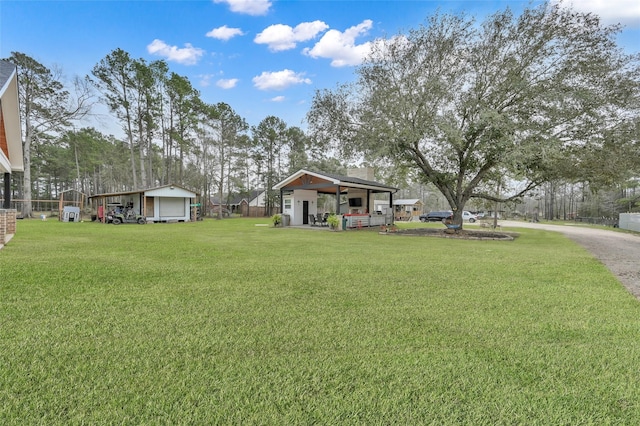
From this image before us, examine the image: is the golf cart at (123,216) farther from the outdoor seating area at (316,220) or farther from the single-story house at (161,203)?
the outdoor seating area at (316,220)

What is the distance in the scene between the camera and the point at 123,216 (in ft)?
67.9

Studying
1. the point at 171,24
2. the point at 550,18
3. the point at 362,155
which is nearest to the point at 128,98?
the point at 171,24

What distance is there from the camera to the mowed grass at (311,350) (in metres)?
1.74

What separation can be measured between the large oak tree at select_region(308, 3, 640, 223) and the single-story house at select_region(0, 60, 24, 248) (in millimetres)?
11504

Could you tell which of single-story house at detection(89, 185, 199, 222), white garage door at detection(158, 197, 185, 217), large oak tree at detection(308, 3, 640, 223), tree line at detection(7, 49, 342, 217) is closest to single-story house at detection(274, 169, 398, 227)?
tree line at detection(7, 49, 342, 217)

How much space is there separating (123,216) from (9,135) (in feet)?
31.6

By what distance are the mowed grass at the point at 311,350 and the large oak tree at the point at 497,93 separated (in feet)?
29.9

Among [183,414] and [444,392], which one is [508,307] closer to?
[444,392]

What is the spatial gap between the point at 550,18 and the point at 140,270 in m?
16.3

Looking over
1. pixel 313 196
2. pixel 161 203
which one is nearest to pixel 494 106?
pixel 313 196

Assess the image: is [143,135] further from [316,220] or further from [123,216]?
[316,220]

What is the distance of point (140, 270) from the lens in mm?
5250

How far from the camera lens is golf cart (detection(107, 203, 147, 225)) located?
20234 millimetres

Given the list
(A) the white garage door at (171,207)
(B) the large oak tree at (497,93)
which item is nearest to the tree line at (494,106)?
(B) the large oak tree at (497,93)
